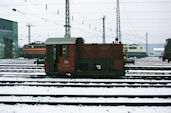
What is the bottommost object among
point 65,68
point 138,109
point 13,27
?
point 138,109

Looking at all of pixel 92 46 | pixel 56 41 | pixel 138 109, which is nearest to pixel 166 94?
pixel 138 109

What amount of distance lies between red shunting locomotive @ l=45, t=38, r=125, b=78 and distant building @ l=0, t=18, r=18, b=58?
37.7 meters

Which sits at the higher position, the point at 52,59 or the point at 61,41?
the point at 61,41

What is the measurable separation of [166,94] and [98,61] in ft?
17.8

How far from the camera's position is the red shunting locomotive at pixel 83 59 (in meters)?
12.7

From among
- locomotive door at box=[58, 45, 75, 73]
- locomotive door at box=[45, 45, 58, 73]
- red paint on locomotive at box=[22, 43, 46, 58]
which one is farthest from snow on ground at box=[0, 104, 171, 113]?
red paint on locomotive at box=[22, 43, 46, 58]

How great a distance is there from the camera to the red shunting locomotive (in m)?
12.7

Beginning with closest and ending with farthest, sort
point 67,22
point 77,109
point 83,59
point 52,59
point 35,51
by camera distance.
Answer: point 77,109 → point 83,59 → point 52,59 → point 67,22 → point 35,51

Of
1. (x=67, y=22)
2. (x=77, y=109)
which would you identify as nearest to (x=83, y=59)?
(x=77, y=109)

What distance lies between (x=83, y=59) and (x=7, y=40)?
39748 millimetres

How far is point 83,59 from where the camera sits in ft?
42.7

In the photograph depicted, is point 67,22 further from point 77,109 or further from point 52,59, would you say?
point 77,109

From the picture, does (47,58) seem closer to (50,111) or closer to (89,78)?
(89,78)

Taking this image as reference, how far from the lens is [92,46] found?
13.3 metres
